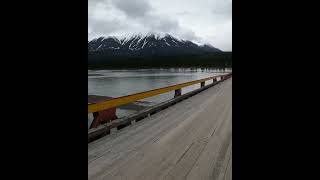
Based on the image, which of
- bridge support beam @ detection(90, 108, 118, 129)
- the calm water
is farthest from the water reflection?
bridge support beam @ detection(90, 108, 118, 129)

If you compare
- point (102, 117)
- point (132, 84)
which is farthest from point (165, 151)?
point (132, 84)

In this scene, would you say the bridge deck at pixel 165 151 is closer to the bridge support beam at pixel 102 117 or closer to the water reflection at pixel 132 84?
the bridge support beam at pixel 102 117

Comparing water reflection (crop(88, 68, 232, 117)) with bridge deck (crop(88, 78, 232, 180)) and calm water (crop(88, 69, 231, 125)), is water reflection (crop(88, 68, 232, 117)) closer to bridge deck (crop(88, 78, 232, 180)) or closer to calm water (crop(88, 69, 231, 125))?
calm water (crop(88, 69, 231, 125))

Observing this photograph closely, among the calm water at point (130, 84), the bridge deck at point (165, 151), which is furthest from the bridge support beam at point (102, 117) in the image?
the calm water at point (130, 84)

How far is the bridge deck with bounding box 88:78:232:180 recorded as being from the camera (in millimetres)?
4531

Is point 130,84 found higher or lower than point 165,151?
higher

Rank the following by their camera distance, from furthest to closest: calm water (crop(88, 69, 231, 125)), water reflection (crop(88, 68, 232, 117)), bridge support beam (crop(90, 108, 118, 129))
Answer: water reflection (crop(88, 68, 232, 117))
calm water (crop(88, 69, 231, 125))
bridge support beam (crop(90, 108, 118, 129))

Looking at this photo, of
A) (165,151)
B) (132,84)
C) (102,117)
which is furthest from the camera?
(132,84)

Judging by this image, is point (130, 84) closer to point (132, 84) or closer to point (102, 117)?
point (132, 84)

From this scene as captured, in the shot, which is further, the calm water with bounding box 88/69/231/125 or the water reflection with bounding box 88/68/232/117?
the water reflection with bounding box 88/68/232/117

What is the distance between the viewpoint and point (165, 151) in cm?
577
